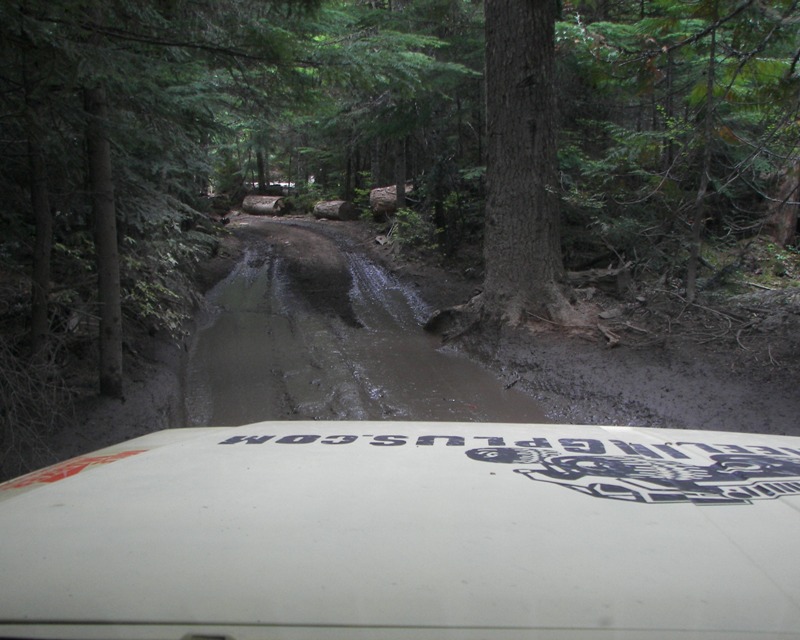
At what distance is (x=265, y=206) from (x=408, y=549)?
105 ft

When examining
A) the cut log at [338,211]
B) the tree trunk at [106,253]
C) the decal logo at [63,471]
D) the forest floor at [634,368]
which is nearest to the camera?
the decal logo at [63,471]

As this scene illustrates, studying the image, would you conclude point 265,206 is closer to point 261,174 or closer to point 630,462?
point 261,174

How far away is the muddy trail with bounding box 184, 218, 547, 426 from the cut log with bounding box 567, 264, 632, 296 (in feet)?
10.3

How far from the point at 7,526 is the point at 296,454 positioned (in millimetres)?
1103

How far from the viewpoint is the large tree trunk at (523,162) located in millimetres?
10766

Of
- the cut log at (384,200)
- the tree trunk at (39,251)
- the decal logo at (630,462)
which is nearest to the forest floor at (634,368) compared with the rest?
the tree trunk at (39,251)

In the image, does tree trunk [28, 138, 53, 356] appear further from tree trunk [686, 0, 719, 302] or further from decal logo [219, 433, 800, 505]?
tree trunk [686, 0, 719, 302]

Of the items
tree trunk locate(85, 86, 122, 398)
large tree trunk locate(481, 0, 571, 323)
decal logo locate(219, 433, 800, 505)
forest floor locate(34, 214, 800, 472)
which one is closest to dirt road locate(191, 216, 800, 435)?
forest floor locate(34, 214, 800, 472)

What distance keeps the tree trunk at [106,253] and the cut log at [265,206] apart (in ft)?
81.0

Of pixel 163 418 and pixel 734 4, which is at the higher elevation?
pixel 734 4

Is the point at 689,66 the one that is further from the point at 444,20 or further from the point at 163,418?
the point at 163,418

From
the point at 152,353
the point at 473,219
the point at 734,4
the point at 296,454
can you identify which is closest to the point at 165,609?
the point at 296,454

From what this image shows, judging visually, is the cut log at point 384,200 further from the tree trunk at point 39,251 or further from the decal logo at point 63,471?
the decal logo at point 63,471

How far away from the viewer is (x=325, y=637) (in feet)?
4.48
